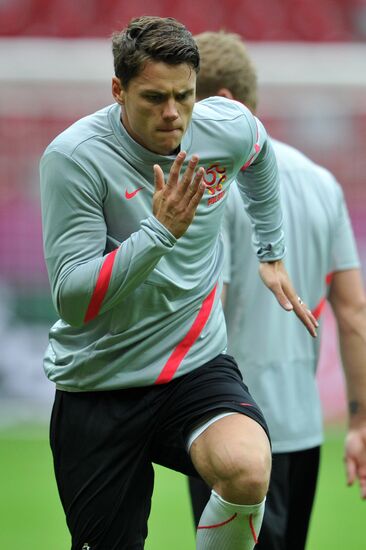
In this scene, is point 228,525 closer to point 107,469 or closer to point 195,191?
point 107,469

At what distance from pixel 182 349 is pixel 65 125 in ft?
20.2

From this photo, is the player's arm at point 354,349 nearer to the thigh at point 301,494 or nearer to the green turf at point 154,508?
the thigh at point 301,494

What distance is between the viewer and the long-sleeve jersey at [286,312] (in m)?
4.21

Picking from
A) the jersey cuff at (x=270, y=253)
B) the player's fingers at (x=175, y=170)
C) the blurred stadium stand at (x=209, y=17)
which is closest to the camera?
the player's fingers at (x=175, y=170)

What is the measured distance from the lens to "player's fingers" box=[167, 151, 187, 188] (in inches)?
120

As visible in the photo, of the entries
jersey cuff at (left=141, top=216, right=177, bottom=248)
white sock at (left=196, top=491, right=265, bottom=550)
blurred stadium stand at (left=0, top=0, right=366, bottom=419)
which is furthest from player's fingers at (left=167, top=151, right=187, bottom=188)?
blurred stadium stand at (left=0, top=0, right=366, bottom=419)

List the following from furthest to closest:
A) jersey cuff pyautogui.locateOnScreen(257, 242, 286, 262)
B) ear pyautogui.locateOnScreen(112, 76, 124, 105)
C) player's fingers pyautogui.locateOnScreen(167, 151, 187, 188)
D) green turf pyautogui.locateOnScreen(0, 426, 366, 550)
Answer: green turf pyautogui.locateOnScreen(0, 426, 366, 550)
jersey cuff pyautogui.locateOnScreen(257, 242, 286, 262)
ear pyautogui.locateOnScreen(112, 76, 124, 105)
player's fingers pyautogui.locateOnScreen(167, 151, 187, 188)

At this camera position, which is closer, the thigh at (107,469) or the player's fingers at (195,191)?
the player's fingers at (195,191)

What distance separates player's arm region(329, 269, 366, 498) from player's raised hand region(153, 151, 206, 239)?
1398 mm

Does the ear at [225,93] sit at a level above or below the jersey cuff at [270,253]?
above

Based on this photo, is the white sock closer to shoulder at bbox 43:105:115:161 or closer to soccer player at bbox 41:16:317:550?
soccer player at bbox 41:16:317:550

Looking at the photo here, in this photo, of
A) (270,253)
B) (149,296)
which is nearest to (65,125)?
(270,253)

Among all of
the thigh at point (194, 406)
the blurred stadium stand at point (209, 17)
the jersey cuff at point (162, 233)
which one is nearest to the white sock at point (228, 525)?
the thigh at point (194, 406)

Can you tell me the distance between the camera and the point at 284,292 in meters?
3.64
